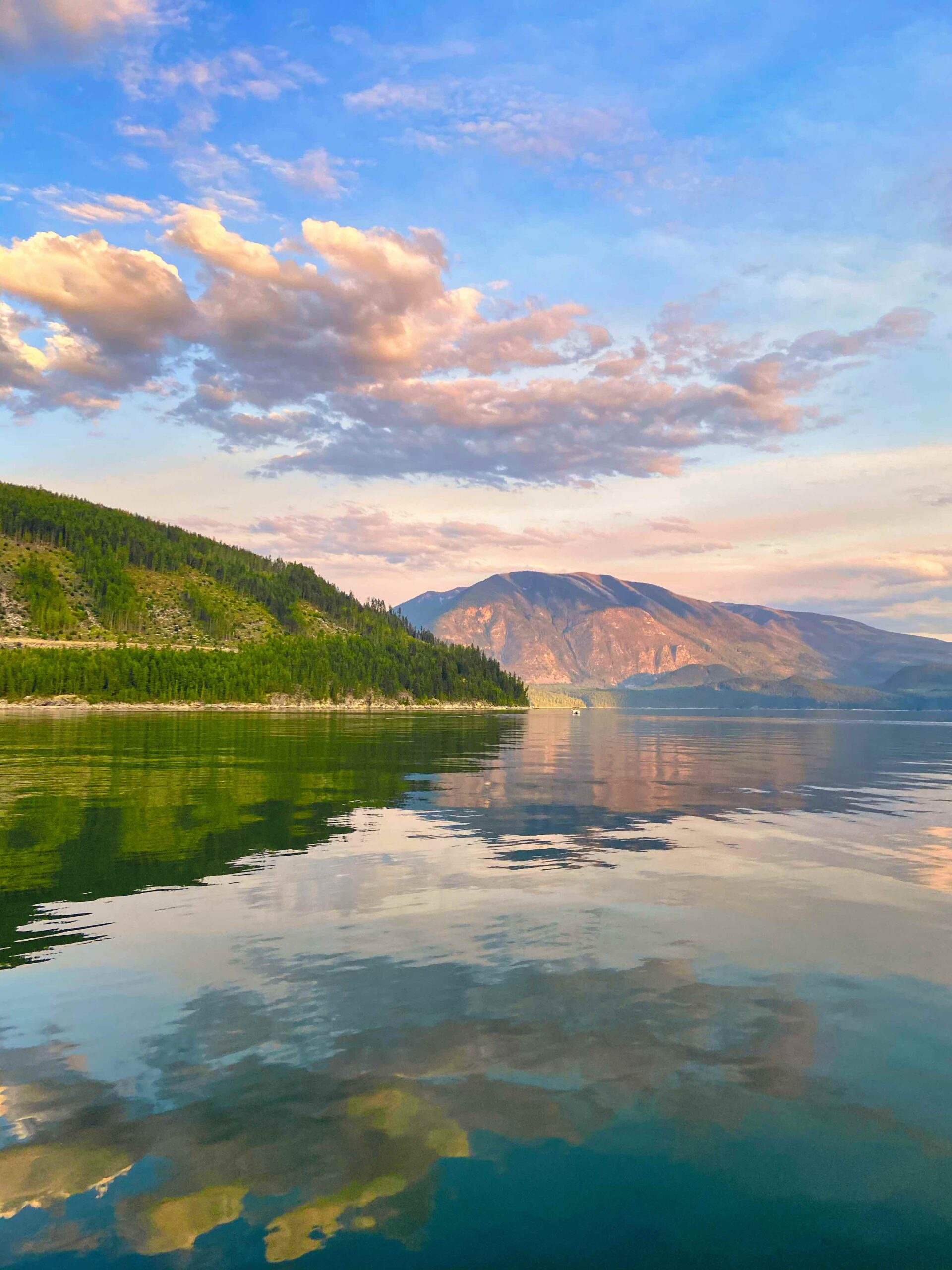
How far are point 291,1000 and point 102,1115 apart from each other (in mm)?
4709

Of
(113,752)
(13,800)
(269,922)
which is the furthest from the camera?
(113,752)

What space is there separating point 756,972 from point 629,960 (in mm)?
2797

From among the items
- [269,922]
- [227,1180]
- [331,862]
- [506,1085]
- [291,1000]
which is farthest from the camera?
[331,862]

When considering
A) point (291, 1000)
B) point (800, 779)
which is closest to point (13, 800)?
point (291, 1000)

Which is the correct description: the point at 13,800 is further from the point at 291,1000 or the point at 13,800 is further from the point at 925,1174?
the point at 925,1174

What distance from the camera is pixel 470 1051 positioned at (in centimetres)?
1295

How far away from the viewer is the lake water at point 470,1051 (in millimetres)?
8633

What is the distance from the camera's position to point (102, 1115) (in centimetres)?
1071

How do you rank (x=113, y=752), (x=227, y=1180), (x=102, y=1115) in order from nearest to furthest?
(x=227, y=1180), (x=102, y=1115), (x=113, y=752)

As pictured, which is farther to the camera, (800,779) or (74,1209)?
(800,779)

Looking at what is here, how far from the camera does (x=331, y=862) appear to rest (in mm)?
28141

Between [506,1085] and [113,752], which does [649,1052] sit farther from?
[113,752]

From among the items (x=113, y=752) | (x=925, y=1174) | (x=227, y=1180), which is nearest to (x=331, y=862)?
(x=227, y=1180)

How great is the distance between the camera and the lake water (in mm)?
8633
